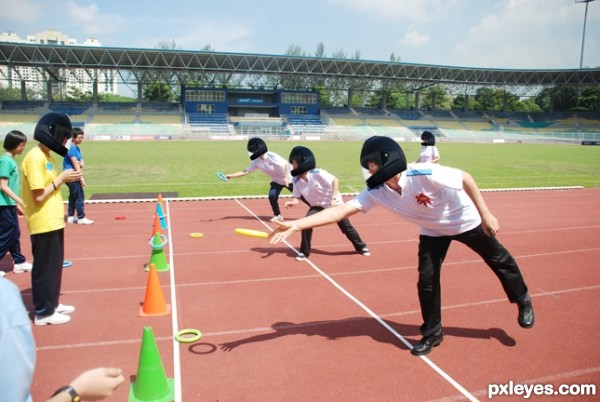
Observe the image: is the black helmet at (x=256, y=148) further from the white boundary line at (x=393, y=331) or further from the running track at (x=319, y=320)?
the white boundary line at (x=393, y=331)

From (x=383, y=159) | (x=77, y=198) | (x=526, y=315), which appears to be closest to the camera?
(x=383, y=159)

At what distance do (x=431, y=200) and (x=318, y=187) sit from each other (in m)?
3.84

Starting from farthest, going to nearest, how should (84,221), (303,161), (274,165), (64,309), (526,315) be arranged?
(274,165), (84,221), (303,161), (64,309), (526,315)

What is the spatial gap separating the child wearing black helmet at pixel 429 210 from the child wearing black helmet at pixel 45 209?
295 cm

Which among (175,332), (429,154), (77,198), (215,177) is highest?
(429,154)

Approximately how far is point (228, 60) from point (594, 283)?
197 feet

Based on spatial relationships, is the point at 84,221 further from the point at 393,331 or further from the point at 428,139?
the point at 428,139

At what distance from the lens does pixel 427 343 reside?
14.7ft

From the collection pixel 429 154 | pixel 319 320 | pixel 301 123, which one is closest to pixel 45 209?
pixel 319 320

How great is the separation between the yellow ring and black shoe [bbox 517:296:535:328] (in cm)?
355

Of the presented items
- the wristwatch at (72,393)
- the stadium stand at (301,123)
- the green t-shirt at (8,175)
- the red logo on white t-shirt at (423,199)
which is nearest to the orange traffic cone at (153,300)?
the green t-shirt at (8,175)

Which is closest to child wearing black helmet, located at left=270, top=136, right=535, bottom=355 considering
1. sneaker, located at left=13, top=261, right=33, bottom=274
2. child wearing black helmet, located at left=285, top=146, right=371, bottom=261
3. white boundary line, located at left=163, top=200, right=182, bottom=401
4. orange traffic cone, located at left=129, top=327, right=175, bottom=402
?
orange traffic cone, located at left=129, top=327, right=175, bottom=402

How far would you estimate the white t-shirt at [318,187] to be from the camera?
26.0ft

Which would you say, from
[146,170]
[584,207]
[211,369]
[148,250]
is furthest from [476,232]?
[146,170]
